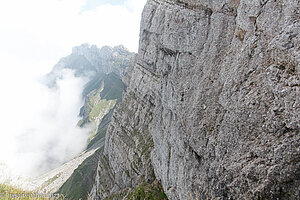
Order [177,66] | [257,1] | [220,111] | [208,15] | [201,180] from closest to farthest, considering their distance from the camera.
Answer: [257,1], [220,111], [201,180], [208,15], [177,66]

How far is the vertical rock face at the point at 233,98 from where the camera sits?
36.7 ft

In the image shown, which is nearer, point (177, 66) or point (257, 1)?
point (257, 1)

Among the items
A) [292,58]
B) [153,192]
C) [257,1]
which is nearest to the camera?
[292,58]

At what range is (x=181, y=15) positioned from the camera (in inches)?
1063

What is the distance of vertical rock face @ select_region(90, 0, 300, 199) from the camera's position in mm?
11195

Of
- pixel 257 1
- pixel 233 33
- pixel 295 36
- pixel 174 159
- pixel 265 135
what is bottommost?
pixel 174 159

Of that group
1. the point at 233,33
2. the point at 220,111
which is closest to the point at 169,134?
the point at 220,111

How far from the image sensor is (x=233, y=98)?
15227 mm

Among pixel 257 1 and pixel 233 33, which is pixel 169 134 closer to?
pixel 233 33

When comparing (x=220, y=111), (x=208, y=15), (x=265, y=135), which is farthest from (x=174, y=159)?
(x=208, y=15)

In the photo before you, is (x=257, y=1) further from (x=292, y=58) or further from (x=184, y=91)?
(x=184, y=91)

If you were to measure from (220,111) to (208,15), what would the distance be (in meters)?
13.1

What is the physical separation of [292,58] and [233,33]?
827 centimetres

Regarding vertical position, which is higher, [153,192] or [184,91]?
[184,91]
